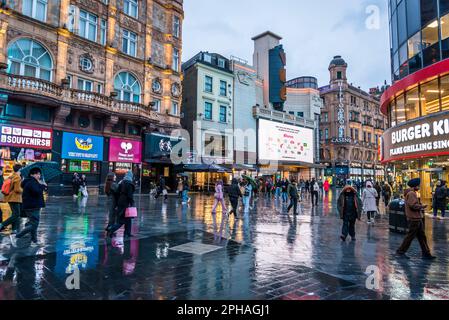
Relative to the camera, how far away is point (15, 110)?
19703 mm

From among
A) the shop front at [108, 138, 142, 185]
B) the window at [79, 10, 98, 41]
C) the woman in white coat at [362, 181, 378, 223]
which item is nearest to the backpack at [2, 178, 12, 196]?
the woman in white coat at [362, 181, 378, 223]

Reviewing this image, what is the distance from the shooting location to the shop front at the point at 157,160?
27312 millimetres

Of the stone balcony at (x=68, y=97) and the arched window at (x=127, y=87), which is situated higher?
the arched window at (x=127, y=87)

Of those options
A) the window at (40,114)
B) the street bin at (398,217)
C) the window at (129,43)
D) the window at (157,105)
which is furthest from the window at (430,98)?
the window at (40,114)

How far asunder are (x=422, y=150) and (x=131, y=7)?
25.9 metres

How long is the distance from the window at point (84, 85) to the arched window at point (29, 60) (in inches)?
87.6

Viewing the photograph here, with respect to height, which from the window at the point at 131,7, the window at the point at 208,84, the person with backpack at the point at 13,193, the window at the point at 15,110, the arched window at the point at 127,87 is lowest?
the person with backpack at the point at 13,193

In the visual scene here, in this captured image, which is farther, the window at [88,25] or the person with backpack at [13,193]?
the window at [88,25]

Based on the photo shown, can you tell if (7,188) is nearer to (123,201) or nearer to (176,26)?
(123,201)

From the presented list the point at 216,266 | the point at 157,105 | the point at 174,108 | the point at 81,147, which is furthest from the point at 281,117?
the point at 216,266

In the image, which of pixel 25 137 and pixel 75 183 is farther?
pixel 75 183

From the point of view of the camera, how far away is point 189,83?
35.7 m

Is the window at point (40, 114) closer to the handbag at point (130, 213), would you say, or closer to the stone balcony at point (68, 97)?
the stone balcony at point (68, 97)

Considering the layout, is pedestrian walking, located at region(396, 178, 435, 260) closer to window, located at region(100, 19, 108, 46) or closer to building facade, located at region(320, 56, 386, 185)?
window, located at region(100, 19, 108, 46)
